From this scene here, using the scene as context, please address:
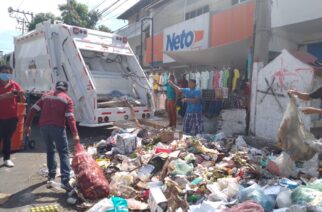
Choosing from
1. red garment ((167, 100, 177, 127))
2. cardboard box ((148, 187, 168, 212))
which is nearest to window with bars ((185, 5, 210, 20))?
red garment ((167, 100, 177, 127))

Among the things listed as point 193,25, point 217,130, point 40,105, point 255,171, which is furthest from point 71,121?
point 193,25

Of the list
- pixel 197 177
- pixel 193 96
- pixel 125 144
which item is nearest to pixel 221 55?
pixel 193 96

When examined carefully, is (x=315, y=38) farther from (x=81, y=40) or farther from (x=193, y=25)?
(x=81, y=40)

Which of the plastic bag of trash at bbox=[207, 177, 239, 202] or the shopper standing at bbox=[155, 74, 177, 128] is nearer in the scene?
the plastic bag of trash at bbox=[207, 177, 239, 202]

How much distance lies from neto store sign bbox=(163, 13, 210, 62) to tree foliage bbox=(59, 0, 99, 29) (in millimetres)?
10236

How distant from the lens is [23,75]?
9.76 meters

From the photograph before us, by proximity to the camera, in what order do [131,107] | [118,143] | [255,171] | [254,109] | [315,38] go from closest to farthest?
[255,171]
[118,143]
[254,109]
[131,107]
[315,38]

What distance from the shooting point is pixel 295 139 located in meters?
4.23

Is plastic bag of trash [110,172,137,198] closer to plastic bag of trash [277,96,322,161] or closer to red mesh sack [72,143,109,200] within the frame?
red mesh sack [72,143,109,200]

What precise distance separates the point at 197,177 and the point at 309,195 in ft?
4.98

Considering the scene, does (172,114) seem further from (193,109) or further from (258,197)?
(258,197)

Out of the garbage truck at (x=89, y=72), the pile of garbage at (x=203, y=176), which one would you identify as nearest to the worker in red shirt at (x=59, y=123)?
the pile of garbage at (x=203, y=176)

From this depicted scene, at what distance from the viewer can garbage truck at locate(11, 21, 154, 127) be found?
737cm

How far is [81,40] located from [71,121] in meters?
3.78
